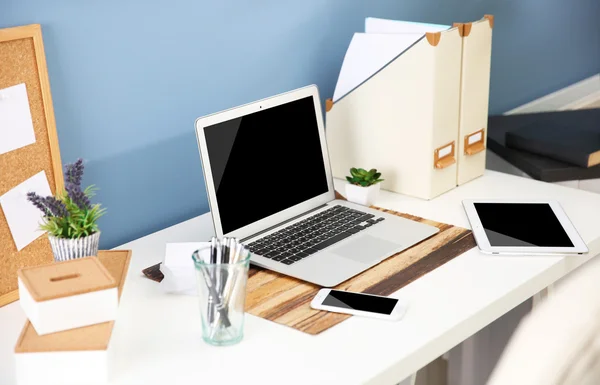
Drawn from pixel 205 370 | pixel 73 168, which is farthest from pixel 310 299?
pixel 73 168

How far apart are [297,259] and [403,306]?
233 millimetres

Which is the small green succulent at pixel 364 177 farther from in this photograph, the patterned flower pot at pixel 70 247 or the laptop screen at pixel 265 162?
the patterned flower pot at pixel 70 247

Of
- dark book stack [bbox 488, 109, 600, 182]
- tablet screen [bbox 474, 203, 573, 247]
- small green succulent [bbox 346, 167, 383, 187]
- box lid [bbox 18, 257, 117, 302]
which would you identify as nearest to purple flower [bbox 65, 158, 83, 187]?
box lid [bbox 18, 257, 117, 302]

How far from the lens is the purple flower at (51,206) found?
111 cm

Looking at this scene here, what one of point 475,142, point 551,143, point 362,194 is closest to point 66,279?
point 362,194

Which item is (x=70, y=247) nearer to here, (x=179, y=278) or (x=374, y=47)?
(x=179, y=278)

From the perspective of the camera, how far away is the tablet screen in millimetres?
1361

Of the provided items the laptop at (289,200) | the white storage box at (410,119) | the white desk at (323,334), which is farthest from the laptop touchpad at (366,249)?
the white storage box at (410,119)

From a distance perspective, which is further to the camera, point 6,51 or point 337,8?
point 337,8

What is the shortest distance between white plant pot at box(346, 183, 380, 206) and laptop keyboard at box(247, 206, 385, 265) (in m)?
0.05

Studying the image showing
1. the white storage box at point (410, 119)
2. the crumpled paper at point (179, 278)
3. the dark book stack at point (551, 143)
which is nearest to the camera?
the crumpled paper at point (179, 278)

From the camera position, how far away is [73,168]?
1.14 metres

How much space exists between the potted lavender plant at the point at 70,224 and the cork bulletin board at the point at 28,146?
14 cm

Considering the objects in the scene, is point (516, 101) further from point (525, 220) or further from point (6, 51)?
point (6, 51)
